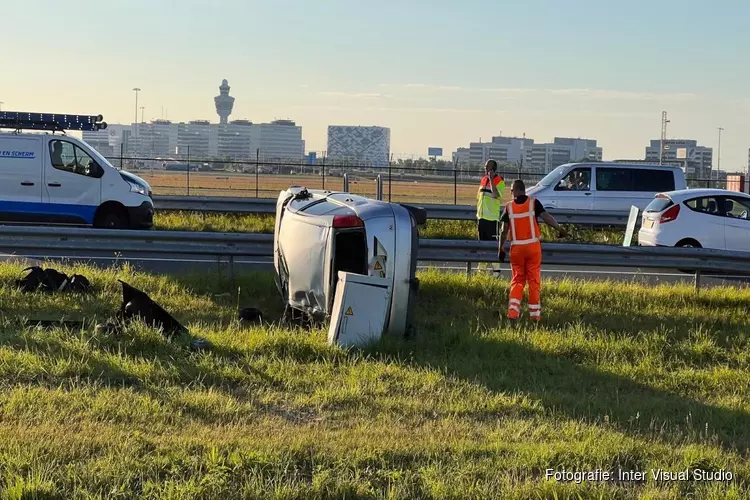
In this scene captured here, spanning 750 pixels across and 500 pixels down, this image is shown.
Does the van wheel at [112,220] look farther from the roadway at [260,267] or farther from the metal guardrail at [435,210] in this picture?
the metal guardrail at [435,210]

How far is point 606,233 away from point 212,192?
92.9 ft

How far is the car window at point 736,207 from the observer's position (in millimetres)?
16203

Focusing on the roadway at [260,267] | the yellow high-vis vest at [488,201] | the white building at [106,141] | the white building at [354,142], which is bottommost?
the roadway at [260,267]

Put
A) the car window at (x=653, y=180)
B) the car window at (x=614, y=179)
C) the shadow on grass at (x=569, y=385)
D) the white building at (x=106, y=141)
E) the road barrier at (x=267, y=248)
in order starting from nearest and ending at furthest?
the shadow on grass at (x=569, y=385) < the road barrier at (x=267, y=248) < the car window at (x=614, y=179) < the car window at (x=653, y=180) < the white building at (x=106, y=141)

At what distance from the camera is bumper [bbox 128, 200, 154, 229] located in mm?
17469

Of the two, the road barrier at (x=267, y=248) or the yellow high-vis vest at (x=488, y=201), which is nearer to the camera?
the road barrier at (x=267, y=248)

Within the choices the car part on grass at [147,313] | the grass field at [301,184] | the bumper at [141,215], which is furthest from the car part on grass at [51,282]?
the grass field at [301,184]

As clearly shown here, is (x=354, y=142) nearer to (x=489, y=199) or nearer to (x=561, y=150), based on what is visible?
(x=561, y=150)

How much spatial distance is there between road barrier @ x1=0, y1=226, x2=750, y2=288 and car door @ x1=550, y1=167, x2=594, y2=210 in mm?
9832

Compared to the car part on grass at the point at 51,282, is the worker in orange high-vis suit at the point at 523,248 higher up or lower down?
higher up

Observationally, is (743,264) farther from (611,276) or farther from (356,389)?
(356,389)

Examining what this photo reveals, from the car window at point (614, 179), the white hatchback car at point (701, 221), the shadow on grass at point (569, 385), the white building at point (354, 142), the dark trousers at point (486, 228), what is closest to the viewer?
the shadow on grass at point (569, 385)

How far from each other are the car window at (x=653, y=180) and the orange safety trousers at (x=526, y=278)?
517 inches

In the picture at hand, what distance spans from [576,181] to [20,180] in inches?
498
